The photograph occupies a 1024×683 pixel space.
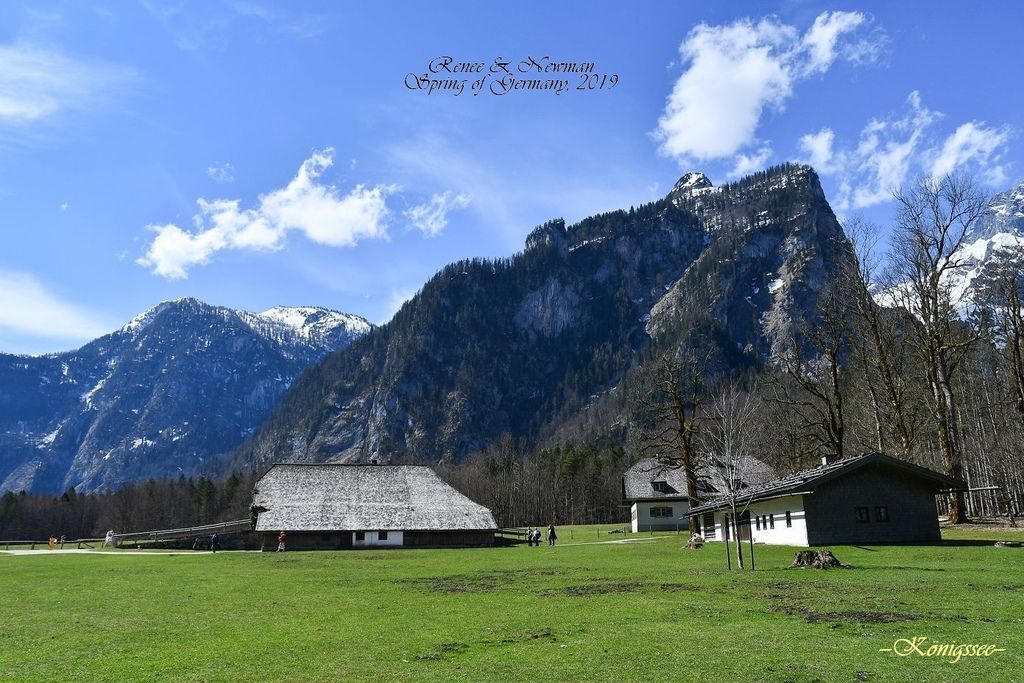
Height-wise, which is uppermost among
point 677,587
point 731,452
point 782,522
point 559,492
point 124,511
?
point 731,452

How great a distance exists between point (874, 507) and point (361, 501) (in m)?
42.7

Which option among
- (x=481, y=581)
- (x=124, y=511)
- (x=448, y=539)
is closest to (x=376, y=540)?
(x=448, y=539)

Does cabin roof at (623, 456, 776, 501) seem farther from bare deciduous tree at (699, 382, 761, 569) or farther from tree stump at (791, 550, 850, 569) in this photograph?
tree stump at (791, 550, 850, 569)

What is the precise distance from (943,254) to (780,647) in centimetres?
4109

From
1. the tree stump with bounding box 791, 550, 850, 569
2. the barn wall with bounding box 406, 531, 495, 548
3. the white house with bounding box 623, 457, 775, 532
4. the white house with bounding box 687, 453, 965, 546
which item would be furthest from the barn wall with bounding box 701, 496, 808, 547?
the white house with bounding box 623, 457, 775, 532

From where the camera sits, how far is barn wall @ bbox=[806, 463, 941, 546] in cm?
3738

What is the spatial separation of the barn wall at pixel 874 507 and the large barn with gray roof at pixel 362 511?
3069 centimetres

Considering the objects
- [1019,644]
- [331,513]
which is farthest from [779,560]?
[331,513]

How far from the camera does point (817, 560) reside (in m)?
26.0

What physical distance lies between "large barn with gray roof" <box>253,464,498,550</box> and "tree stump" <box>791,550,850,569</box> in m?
37.6

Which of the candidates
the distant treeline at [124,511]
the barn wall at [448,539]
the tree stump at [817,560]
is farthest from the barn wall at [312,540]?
the distant treeline at [124,511]

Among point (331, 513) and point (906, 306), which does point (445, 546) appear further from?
point (906, 306)

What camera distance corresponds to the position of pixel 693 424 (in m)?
54.3

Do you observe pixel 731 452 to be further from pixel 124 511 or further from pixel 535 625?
pixel 124 511
